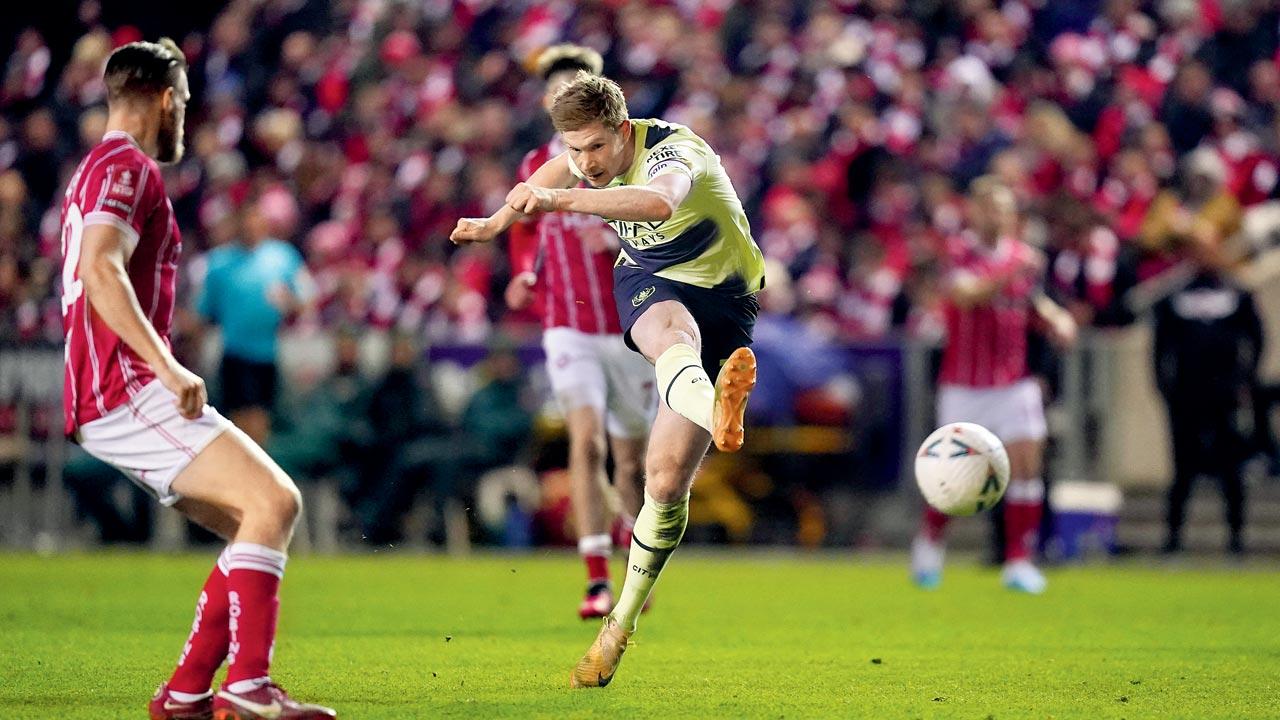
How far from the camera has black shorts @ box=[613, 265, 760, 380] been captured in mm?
7273

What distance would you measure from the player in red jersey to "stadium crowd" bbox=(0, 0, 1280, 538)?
231 cm

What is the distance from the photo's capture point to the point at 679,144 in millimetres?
7004

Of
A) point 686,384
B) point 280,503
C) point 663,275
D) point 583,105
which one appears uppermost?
point 583,105

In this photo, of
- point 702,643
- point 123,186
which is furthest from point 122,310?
point 702,643

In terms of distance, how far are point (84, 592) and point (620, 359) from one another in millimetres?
3761

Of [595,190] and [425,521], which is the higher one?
[595,190]

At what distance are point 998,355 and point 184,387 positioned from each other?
8690mm

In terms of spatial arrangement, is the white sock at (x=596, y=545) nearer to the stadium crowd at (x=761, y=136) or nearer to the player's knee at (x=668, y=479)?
the player's knee at (x=668, y=479)

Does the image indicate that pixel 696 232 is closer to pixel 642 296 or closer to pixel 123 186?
pixel 642 296

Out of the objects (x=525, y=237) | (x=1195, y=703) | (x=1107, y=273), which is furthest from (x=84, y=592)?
(x=1107, y=273)

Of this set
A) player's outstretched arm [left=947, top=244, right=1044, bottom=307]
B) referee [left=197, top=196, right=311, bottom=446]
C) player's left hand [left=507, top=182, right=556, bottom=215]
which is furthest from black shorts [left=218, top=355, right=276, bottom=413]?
player's left hand [left=507, top=182, right=556, bottom=215]

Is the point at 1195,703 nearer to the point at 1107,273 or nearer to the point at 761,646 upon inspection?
the point at 761,646

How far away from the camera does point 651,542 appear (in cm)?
703

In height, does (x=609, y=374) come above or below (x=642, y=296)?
below
